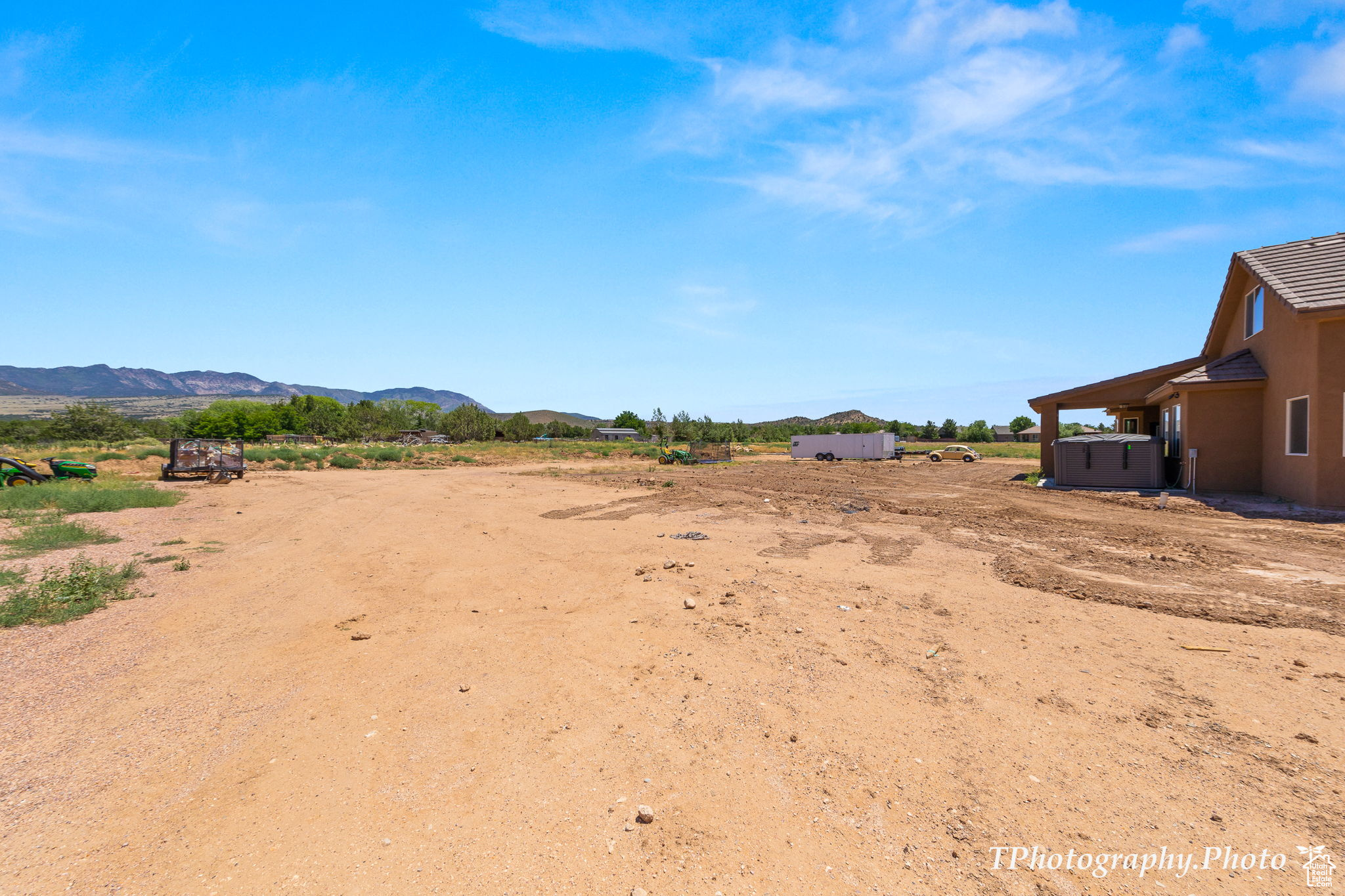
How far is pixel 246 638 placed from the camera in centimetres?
571

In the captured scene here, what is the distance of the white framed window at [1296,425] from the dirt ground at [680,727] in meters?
7.27

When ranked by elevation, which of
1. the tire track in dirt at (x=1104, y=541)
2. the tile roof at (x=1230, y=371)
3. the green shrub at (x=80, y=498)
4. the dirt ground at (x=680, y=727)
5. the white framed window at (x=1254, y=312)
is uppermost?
the white framed window at (x=1254, y=312)

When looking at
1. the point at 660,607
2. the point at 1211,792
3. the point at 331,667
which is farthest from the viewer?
the point at 660,607

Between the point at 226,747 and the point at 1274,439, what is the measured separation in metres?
21.1

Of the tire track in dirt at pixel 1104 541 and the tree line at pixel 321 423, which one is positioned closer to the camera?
the tire track in dirt at pixel 1104 541

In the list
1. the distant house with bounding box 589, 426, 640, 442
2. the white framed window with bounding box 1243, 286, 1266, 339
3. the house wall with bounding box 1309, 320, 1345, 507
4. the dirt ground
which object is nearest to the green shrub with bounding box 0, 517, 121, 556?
the dirt ground

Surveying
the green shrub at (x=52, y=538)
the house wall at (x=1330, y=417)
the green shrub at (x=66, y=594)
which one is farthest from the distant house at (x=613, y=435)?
the green shrub at (x=66, y=594)

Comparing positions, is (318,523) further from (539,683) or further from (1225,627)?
(1225,627)

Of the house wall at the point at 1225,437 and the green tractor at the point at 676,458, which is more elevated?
the house wall at the point at 1225,437

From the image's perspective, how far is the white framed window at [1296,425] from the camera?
44.1ft

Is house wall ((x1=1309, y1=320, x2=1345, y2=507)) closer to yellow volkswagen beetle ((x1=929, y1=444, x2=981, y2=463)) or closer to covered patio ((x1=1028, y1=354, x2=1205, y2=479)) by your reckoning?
covered patio ((x1=1028, y1=354, x2=1205, y2=479))

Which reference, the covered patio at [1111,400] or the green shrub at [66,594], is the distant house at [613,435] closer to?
the covered patio at [1111,400]

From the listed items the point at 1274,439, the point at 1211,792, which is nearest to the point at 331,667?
the point at 1211,792

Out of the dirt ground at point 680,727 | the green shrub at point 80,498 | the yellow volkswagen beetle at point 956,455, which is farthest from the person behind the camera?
the yellow volkswagen beetle at point 956,455
